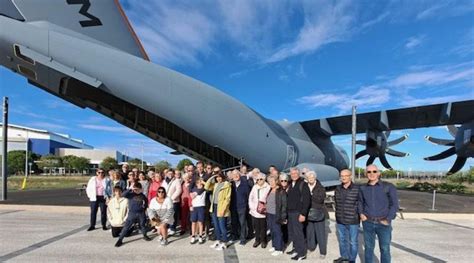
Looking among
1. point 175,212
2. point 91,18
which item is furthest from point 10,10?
point 175,212

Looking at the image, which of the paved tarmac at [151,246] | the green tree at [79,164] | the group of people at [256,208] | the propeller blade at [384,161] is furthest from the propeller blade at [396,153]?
the green tree at [79,164]

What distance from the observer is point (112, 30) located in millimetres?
9945

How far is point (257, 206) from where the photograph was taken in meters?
7.34

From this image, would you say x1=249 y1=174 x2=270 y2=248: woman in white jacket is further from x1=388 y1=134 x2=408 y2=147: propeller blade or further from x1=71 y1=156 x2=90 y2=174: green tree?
x1=71 y1=156 x2=90 y2=174: green tree

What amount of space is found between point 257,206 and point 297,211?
0.94 metres

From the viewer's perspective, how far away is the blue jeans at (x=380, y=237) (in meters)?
5.20

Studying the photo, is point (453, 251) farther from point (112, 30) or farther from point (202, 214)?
point (112, 30)

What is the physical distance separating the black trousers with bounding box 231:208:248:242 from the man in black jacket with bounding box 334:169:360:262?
90.6 inches

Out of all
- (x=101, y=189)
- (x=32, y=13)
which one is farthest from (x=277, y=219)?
(x=32, y=13)

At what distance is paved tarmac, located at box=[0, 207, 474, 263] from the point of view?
6.42 metres

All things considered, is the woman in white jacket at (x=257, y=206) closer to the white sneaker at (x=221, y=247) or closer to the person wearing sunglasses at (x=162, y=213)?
the white sneaker at (x=221, y=247)

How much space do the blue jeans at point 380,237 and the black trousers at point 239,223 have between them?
280cm

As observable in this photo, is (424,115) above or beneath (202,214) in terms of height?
above

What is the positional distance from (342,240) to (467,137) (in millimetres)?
11906
